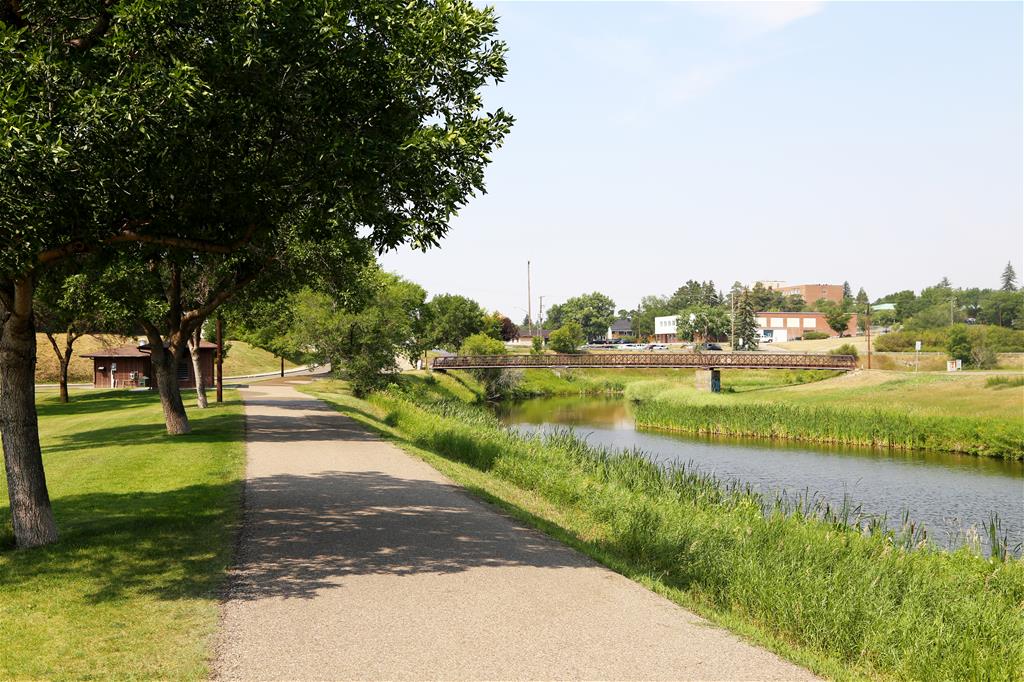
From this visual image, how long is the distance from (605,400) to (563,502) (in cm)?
5713

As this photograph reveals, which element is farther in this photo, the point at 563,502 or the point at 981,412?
the point at 981,412

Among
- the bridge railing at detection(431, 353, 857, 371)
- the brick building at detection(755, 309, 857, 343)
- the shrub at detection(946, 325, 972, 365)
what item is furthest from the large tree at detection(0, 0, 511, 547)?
the brick building at detection(755, 309, 857, 343)

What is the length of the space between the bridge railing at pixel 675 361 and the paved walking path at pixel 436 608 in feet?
182

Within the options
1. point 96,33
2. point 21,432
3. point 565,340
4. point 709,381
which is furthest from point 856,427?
point 565,340

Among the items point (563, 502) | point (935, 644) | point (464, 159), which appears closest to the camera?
point (935, 644)

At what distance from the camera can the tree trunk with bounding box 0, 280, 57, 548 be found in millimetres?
11711

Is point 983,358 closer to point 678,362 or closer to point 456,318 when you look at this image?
point 678,362

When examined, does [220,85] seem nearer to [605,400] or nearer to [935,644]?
[935,644]

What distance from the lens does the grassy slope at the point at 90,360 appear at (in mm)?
71250

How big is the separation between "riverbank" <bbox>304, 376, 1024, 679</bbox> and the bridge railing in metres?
47.6

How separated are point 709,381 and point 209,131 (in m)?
61.6

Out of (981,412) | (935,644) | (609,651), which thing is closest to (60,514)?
(609,651)

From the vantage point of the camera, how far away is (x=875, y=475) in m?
30.0

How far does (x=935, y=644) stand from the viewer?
822 centimetres
